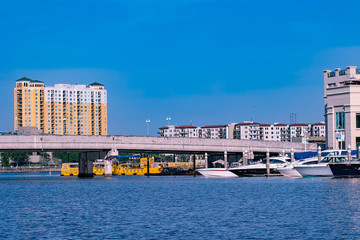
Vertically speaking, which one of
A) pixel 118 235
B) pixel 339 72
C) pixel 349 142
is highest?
pixel 339 72

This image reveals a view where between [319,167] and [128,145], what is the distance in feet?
151

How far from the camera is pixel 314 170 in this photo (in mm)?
109062

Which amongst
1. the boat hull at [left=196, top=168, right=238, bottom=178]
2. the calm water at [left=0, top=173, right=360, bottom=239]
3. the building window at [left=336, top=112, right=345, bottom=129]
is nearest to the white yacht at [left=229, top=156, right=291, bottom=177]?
the boat hull at [left=196, top=168, right=238, bottom=178]

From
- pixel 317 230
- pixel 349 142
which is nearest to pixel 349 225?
pixel 317 230

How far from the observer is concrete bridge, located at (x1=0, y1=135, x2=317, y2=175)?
130125 mm

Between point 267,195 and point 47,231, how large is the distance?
3437 cm

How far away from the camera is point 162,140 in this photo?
460 feet

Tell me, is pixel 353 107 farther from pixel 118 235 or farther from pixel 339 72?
pixel 118 235

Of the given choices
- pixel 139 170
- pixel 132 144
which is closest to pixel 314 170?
pixel 132 144

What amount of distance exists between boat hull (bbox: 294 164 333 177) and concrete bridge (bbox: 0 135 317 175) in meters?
12.5

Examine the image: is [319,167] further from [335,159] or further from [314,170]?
[335,159]

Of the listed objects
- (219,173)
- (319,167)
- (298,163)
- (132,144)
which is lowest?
(219,173)

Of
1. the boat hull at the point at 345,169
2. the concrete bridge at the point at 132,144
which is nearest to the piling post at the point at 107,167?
the concrete bridge at the point at 132,144

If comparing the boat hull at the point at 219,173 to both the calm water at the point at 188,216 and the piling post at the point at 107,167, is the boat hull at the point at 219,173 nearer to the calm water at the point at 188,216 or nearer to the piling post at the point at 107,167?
the piling post at the point at 107,167
